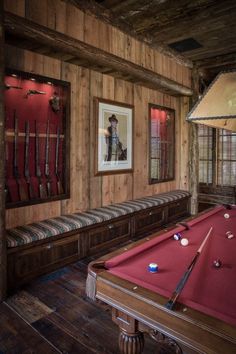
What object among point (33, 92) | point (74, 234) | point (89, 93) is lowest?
point (74, 234)

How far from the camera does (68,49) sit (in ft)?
9.94

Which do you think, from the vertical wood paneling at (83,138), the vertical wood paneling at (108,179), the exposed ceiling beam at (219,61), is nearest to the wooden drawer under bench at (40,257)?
the vertical wood paneling at (83,138)

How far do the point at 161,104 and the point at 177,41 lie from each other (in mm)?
1179

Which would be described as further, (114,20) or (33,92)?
(114,20)

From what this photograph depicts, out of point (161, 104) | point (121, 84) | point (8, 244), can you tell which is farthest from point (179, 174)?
point (8, 244)

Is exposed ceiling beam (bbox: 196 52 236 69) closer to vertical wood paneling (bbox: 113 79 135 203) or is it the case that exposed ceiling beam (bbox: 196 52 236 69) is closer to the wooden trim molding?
vertical wood paneling (bbox: 113 79 135 203)

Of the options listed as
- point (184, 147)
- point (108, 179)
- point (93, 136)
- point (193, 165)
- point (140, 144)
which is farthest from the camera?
point (184, 147)

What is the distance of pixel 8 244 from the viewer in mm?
2467

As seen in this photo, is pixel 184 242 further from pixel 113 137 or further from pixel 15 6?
pixel 15 6

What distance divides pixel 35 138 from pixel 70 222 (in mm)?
1063

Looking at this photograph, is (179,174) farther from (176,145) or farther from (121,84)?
(121,84)

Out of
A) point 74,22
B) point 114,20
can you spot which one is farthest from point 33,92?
point 114,20

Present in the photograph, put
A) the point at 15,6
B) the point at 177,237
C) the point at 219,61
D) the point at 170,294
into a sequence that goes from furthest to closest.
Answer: the point at 219,61
the point at 15,6
the point at 177,237
the point at 170,294

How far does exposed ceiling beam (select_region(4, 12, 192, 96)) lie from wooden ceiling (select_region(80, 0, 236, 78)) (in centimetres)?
57
